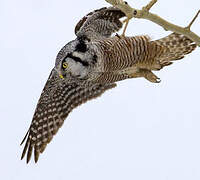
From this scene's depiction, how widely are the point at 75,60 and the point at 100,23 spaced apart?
98cm

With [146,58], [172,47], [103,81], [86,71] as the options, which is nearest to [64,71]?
[86,71]

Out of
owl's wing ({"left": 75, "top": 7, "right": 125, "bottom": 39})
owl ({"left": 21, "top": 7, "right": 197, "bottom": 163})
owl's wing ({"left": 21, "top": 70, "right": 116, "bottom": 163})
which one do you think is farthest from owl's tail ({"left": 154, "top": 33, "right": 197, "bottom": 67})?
owl's wing ({"left": 21, "top": 70, "right": 116, "bottom": 163})

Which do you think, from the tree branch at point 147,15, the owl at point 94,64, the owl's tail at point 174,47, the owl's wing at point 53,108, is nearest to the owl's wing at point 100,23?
the owl at point 94,64

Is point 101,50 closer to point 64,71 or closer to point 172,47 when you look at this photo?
point 64,71

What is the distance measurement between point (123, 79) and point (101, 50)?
22.6 inches

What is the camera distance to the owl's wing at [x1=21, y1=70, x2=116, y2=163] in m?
6.01

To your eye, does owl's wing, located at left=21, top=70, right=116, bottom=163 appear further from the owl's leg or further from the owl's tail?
the owl's tail

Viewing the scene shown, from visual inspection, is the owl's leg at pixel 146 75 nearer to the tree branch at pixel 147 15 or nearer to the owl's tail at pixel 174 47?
the owl's tail at pixel 174 47

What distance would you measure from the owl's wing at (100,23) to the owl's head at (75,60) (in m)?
0.43

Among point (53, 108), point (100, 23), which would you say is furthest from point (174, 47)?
point (53, 108)

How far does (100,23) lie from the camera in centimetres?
574

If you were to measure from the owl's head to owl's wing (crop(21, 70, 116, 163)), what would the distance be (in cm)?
92

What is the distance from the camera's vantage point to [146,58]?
5535 mm

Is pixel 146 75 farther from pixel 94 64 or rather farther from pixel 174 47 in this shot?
pixel 94 64
